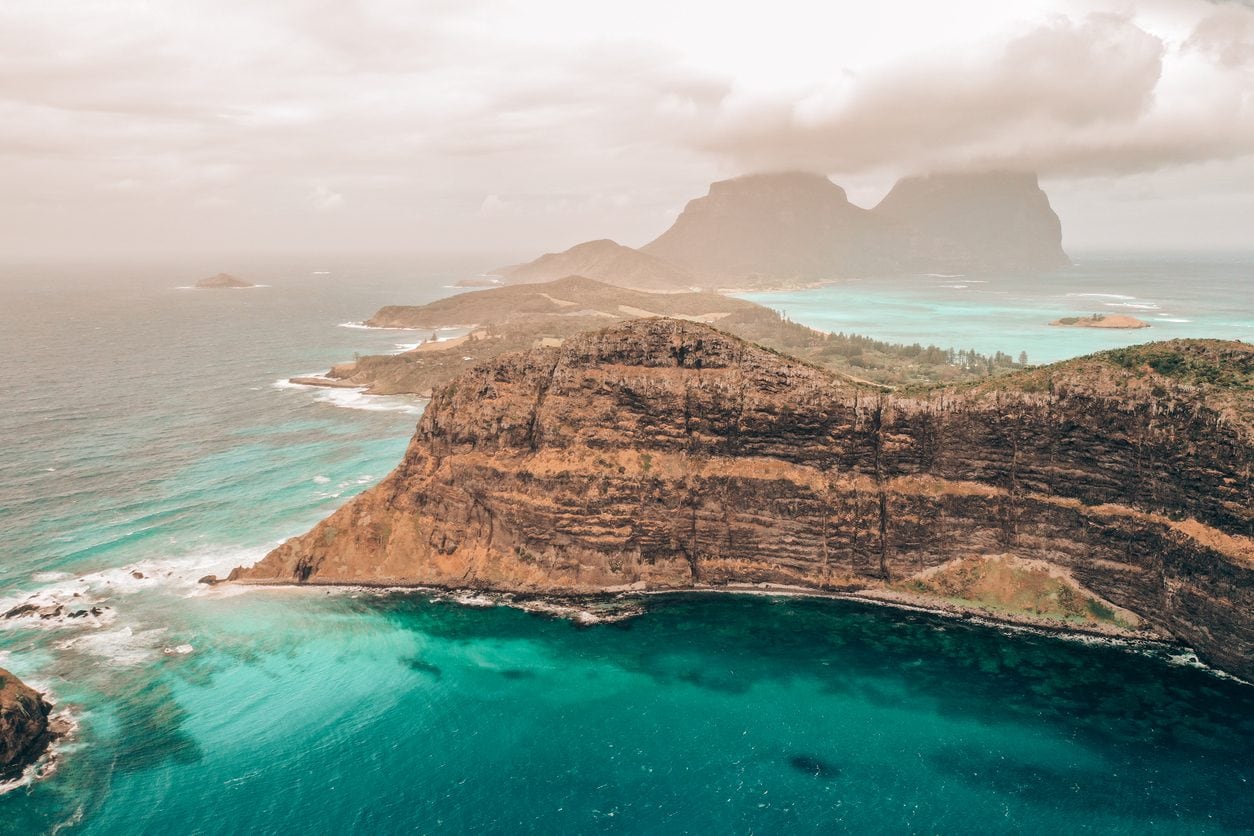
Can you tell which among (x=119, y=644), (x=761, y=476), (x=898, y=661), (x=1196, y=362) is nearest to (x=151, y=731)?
(x=119, y=644)

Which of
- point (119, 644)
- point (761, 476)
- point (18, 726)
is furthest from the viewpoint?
point (761, 476)

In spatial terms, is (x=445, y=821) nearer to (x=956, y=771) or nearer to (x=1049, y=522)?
(x=956, y=771)

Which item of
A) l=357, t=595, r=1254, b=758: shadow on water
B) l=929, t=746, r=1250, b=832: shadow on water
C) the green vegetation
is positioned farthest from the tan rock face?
l=929, t=746, r=1250, b=832: shadow on water

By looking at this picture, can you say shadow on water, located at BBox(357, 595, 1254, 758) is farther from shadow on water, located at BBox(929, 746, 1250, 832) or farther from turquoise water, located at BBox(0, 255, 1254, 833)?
shadow on water, located at BBox(929, 746, 1250, 832)

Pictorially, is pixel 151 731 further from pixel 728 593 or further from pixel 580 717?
pixel 728 593

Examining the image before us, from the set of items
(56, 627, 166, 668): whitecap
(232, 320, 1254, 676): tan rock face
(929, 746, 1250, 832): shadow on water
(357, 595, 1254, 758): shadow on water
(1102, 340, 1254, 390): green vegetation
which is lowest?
(56, 627, 166, 668): whitecap

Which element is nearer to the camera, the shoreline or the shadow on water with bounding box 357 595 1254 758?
the shadow on water with bounding box 357 595 1254 758

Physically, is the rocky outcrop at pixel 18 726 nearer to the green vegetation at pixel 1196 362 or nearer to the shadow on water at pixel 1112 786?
the shadow on water at pixel 1112 786
